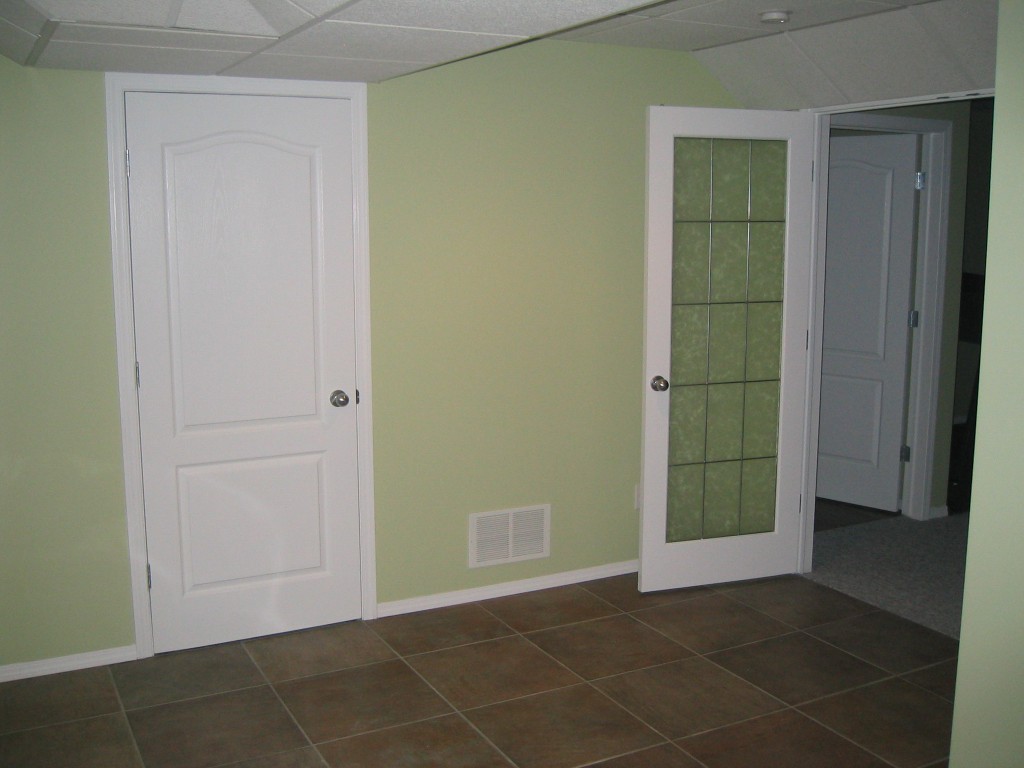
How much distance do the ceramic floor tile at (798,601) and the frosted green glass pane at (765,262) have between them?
1294 mm

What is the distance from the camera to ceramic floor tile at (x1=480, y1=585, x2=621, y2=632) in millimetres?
3895

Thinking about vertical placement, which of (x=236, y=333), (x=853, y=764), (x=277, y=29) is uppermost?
(x=277, y=29)

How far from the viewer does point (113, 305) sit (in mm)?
3375

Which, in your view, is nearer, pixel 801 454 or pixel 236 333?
→ pixel 236 333

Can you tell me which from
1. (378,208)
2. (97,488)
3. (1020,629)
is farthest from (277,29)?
(1020,629)

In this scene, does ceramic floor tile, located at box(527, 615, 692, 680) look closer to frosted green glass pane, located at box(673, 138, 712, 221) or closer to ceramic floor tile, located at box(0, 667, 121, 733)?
ceramic floor tile, located at box(0, 667, 121, 733)

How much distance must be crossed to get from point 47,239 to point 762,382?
116 inches

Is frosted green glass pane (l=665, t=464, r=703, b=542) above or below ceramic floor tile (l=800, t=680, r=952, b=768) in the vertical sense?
above

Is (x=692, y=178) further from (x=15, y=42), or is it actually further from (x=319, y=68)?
(x=15, y=42)

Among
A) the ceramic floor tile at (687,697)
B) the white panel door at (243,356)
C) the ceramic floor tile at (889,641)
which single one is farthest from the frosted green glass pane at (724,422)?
the white panel door at (243,356)

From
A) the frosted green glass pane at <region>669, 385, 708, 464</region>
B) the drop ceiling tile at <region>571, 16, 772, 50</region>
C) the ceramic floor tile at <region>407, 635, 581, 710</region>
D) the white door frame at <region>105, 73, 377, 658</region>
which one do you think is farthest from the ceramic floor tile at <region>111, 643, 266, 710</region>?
the drop ceiling tile at <region>571, 16, 772, 50</region>

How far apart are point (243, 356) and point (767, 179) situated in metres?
2.33

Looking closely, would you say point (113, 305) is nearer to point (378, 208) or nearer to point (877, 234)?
point (378, 208)

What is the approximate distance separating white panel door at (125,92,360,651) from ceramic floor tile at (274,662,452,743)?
0.48 metres
